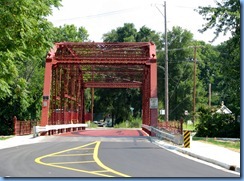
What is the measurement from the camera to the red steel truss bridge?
36938mm

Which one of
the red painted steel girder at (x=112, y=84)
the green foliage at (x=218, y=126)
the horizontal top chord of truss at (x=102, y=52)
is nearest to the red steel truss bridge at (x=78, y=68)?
the horizontal top chord of truss at (x=102, y=52)

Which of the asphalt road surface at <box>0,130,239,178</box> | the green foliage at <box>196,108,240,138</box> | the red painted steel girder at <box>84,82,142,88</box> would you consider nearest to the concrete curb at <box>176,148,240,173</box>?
the asphalt road surface at <box>0,130,239,178</box>

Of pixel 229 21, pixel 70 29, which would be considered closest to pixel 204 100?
pixel 70 29

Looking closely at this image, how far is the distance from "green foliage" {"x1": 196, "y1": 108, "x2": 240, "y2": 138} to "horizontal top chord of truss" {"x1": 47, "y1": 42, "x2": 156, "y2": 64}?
759 cm

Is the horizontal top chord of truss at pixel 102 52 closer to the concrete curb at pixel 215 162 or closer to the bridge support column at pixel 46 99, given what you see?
the bridge support column at pixel 46 99

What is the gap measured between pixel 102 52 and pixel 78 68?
842cm

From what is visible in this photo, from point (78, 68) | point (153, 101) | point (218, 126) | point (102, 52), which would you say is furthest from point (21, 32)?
point (78, 68)

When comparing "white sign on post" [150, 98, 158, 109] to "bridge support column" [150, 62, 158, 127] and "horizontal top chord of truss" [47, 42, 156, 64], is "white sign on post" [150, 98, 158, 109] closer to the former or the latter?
"bridge support column" [150, 62, 158, 127]

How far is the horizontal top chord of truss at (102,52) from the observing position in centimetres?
3875

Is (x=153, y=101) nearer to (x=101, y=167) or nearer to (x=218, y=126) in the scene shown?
(x=218, y=126)

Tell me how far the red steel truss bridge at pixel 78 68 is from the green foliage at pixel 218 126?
467 cm

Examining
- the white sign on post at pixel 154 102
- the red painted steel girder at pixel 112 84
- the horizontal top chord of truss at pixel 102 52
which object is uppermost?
the horizontal top chord of truss at pixel 102 52

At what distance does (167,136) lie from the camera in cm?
2855

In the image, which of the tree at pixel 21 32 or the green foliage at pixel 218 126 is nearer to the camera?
the tree at pixel 21 32
